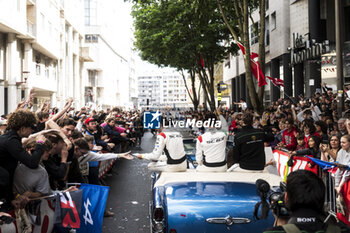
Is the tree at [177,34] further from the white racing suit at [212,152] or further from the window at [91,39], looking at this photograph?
the window at [91,39]

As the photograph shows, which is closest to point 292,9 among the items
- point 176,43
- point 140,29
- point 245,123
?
point 176,43

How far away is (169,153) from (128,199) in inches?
120

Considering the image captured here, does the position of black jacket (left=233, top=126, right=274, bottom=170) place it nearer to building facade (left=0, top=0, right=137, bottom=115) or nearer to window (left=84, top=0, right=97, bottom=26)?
building facade (left=0, top=0, right=137, bottom=115)

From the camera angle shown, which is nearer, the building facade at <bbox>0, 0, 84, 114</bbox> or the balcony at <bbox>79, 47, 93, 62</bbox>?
the building facade at <bbox>0, 0, 84, 114</bbox>

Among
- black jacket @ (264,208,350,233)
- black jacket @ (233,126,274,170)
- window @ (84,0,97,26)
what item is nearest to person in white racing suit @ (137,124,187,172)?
black jacket @ (233,126,274,170)

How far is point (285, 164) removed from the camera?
7.86 meters

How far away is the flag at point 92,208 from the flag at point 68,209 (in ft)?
0.64

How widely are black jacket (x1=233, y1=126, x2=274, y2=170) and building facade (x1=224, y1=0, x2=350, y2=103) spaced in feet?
47.1

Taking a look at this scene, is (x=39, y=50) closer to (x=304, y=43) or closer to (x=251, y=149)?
(x=304, y=43)

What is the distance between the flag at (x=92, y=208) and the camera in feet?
17.2

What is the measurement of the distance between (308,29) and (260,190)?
23.3 metres

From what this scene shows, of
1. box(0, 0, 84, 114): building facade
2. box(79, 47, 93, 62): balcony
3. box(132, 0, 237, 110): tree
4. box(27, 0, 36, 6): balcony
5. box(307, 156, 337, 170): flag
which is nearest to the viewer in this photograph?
box(307, 156, 337, 170): flag

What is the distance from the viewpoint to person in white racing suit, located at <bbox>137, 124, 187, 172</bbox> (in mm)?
6318

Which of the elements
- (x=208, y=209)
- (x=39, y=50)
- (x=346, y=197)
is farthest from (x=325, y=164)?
(x=39, y=50)
